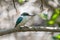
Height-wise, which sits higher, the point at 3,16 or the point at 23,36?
the point at 3,16

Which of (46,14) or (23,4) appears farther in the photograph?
(23,4)

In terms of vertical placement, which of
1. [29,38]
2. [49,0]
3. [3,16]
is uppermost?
[49,0]

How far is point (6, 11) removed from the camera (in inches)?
151

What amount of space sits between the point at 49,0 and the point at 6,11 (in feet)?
2.30

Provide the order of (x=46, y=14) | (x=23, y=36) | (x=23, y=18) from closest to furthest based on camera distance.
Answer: (x=23, y=18)
(x=46, y=14)
(x=23, y=36)

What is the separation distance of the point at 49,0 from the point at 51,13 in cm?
23

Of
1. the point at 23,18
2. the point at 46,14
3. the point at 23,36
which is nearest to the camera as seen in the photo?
the point at 23,18

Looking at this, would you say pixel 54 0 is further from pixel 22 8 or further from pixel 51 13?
pixel 22 8

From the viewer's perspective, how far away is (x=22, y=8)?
150 inches

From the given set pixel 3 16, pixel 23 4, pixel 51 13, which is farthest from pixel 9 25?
pixel 51 13

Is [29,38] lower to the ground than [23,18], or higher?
lower

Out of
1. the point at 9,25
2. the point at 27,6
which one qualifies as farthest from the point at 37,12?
the point at 9,25

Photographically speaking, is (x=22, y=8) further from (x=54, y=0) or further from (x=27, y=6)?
(x=54, y=0)

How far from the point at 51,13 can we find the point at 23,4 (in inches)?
19.2
